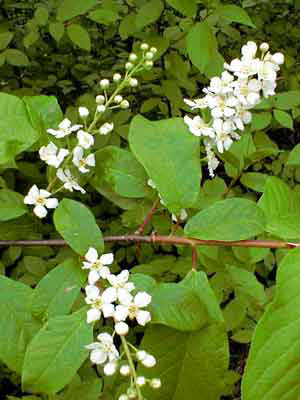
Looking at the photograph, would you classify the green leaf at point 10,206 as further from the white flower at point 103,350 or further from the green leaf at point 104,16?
the green leaf at point 104,16

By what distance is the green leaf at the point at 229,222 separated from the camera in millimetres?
1129

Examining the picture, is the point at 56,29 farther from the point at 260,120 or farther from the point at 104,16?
the point at 260,120

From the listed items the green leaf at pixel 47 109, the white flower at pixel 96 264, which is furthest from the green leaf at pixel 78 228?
the green leaf at pixel 47 109

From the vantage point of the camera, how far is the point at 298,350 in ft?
3.31

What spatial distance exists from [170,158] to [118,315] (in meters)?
0.41

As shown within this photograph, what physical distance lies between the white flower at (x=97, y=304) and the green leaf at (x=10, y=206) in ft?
1.11

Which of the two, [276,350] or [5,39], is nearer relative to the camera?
[276,350]

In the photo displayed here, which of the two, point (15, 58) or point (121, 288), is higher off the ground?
point (121, 288)

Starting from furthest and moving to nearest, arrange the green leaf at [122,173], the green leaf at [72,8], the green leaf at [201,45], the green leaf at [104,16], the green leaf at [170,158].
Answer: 1. the green leaf at [104,16]
2. the green leaf at [72,8]
3. the green leaf at [201,45]
4. the green leaf at [122,173]
5. the green leaf at [170,158]

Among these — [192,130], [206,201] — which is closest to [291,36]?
[206,201]

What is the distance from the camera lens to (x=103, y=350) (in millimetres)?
1006

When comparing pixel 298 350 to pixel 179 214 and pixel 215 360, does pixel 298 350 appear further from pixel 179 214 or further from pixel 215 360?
pixel 179 214

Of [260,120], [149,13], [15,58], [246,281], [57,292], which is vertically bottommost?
[246,281]

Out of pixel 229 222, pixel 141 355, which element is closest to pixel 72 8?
pixel 229 222
